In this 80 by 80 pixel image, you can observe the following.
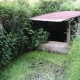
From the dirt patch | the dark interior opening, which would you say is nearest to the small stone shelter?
the dark interior opening

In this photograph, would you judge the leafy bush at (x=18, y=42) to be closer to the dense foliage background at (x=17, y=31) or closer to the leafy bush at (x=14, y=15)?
the dense foliage background at (x=17, y=31)

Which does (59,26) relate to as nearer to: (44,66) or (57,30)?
(57,30)

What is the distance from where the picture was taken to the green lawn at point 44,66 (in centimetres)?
629

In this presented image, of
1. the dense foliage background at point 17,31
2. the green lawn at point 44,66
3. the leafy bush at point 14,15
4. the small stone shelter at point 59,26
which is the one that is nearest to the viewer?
the green lawn at point 44,66

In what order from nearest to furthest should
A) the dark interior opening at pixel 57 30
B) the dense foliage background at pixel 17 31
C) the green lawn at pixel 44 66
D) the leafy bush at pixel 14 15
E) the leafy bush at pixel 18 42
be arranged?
the green lawn at pixel 44 66 → the leafy bush at pixel 18 42 → the dense foliage background at pixel 17 31 → the leafy bush at pixel 14 15 → the dark interior opening at pixel 57 30

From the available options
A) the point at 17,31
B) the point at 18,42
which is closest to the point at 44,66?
the point at 18,42

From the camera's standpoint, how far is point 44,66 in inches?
289

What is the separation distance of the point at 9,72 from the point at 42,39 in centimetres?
295

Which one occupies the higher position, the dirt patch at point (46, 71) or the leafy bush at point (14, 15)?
the leafy bush at point (14, 15)

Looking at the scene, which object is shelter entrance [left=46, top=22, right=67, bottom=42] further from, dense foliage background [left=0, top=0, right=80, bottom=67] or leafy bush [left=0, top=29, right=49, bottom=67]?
leafy bush [left=0, top=29, right=49, bottom=67]

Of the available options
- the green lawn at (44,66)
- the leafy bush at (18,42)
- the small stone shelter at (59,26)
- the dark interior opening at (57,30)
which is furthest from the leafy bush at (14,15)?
the dark interior opening at (57,30)

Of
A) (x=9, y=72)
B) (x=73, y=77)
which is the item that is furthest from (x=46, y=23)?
(x=73, y=77)

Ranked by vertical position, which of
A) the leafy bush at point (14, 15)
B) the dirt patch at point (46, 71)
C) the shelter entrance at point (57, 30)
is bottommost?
the dirt patch at point (46, 71)

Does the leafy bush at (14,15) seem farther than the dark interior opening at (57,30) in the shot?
No
